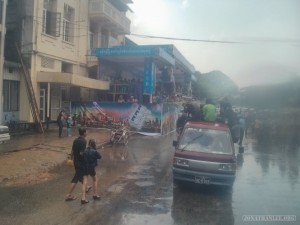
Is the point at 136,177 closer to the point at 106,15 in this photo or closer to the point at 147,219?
the point at 147,219

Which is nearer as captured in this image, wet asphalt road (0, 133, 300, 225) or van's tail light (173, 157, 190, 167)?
wet asphalt road (0, 133, 300, 225)

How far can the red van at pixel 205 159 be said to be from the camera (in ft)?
30.5

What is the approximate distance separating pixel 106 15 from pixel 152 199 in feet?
70.2

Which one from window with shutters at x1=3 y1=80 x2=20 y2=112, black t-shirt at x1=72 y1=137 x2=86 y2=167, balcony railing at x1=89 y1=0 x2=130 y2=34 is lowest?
black t-shirt at x1=72 y1=137 x2=86 y2=167

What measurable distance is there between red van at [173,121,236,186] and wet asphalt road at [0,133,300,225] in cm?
48

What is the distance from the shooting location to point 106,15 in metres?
27.6

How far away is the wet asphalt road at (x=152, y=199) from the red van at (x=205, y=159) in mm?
478

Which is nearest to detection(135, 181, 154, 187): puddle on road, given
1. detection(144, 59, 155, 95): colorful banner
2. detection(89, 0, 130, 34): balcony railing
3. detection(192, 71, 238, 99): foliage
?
detection(144, 59, 155, 95): colorful banner

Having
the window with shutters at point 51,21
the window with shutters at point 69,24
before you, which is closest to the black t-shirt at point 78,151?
the window with shutters at point 51,21

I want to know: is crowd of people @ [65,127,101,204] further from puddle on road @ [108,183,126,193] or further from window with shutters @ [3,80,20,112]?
window with shutters @ [3,80,20,112]

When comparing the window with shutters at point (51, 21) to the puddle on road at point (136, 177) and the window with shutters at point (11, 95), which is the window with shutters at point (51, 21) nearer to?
the window with shutters at point (11, 95)

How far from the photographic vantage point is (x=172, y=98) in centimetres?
2831

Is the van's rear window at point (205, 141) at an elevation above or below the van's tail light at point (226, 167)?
above

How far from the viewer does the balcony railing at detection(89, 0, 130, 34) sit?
27406 millimetres
